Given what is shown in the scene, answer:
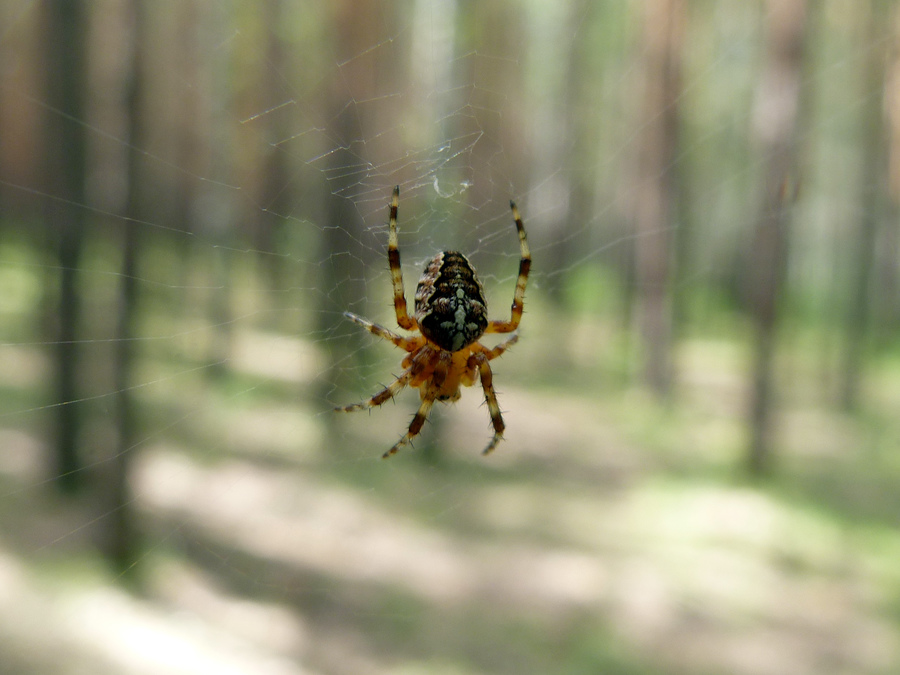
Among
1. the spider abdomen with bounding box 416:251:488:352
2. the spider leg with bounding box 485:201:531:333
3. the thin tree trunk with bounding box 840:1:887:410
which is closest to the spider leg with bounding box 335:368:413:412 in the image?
the spider abdomen with bounding box 416:251:488:352

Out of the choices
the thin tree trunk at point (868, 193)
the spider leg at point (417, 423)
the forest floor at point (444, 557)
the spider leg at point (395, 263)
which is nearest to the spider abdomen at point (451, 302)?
the spider leg at point (395, 263)

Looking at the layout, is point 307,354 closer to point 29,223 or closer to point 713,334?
point 29,223

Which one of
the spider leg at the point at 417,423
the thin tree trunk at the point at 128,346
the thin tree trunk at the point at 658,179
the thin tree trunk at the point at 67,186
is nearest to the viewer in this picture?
the spider leg at the point at 417,423

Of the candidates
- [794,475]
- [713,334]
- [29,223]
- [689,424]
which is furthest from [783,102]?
[29,223]

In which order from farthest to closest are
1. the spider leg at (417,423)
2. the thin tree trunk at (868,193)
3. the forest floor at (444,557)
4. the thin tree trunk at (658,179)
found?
the thin tree trunk at (868,193) < the thin tree trunk at (658,179) < the forest floor at (444,557) < the spider leg at (417,423)

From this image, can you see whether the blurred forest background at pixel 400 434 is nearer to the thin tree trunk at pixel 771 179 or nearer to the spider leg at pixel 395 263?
the thin tree trunk at pixel 771 179

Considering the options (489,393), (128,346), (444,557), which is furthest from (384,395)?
(444,557)

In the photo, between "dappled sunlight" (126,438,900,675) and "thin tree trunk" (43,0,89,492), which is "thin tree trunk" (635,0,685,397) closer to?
"dappled sunlight" (126,438,900,675)
